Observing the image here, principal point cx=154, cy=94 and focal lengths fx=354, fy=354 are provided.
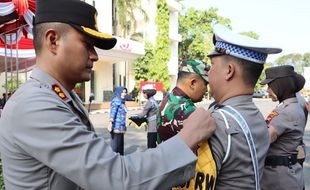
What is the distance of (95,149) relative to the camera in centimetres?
107

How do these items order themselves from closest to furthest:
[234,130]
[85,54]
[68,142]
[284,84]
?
[68,142], [85,54], [234,130], [284,84]

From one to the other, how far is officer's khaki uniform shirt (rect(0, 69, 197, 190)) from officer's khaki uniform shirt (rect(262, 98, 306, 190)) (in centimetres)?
180

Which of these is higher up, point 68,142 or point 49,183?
point 68,142

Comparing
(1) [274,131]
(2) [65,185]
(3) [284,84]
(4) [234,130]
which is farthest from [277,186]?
(2) [65,185]

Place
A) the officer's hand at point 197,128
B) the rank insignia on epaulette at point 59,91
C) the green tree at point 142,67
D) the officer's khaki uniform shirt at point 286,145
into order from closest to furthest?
1. the officer's hand at point 197,128
2. the rank insignia on epaulette at point 59,91
3. the officer's khaki uniform shirt at point 286,145
4. the green tree at point 142,67

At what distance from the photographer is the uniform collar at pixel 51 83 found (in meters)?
1.28

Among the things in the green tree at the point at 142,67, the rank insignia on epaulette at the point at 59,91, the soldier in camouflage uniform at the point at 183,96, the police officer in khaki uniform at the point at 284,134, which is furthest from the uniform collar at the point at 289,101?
the green tree at the point at 142,67

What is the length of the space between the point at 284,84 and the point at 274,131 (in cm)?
44

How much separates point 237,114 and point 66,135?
2.66 feet

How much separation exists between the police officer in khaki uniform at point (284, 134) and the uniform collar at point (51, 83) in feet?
6.01

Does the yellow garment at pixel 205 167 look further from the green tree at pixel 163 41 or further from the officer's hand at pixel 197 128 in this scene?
the green tree at pixel 163 41

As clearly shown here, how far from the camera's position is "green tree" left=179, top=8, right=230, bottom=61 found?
3950cm

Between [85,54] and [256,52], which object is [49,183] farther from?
[256,52]

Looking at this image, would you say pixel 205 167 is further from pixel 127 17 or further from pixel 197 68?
pixel 127 17
